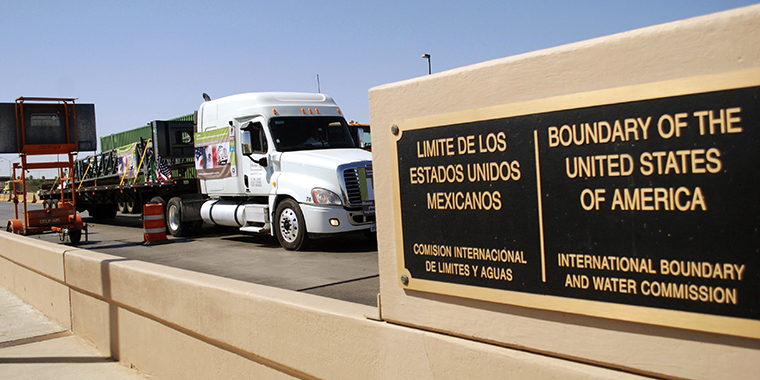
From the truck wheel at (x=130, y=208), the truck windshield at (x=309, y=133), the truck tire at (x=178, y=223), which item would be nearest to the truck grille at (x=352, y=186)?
the truck windshield at (x=309, y=133)

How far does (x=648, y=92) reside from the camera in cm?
203

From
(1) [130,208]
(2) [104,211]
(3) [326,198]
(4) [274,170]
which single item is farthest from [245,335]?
(2) [104,211]

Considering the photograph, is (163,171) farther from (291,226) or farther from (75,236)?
(291,226)

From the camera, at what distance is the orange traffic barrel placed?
547 inches

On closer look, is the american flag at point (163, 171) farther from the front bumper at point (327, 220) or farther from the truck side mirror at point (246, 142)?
the front bumper at point (327, 220)

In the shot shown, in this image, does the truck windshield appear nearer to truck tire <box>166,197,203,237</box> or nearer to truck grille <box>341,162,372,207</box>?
truck grille <box>341,162,372,207</box>

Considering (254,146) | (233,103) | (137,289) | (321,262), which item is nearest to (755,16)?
(137,289)

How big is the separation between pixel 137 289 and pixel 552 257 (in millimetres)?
3862

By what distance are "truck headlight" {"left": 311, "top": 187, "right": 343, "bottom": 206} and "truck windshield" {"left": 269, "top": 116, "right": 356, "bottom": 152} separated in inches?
58.5

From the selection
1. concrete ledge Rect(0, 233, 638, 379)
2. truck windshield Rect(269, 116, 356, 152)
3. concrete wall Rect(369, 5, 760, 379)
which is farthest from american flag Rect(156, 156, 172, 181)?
concrete wall Rect(369, 5, 760, 379)

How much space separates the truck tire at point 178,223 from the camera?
14875mm

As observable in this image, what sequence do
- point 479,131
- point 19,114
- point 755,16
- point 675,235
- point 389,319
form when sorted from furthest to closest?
1. point 19,114
2. point 389,319
3. point 479,131
4. point 675,235
5. point 755,16

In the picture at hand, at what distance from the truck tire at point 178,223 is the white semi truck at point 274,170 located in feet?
0.08

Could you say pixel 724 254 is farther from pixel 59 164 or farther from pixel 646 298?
pixel 59 164
